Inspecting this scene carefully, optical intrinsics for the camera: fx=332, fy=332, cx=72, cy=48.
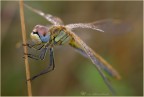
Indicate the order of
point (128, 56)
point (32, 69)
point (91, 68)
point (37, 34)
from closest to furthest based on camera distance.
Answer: point (37, 34) < point (91, 68) < point (32, 69) < point (128, 56)

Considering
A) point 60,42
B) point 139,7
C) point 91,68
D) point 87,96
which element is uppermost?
point 139,7

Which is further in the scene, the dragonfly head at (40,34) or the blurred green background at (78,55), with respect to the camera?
the blurred green background at (78,55)

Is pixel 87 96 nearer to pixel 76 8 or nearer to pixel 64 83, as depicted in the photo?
pixel 64 83

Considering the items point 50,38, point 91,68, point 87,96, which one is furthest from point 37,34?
point 91,68

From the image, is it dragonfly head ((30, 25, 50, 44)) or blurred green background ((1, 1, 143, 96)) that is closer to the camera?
dragonfly head ((30, 25, 50, 44))

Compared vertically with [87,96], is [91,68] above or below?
above
